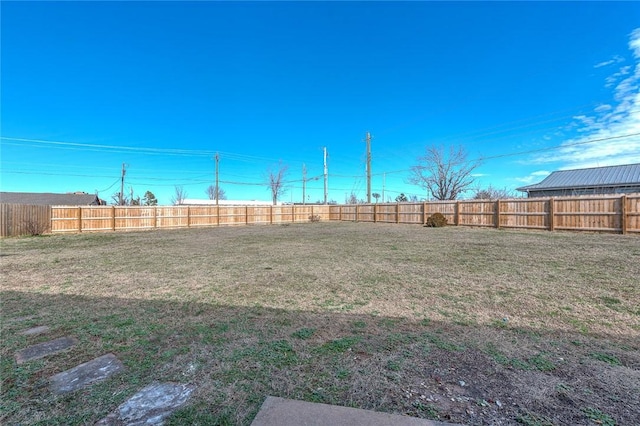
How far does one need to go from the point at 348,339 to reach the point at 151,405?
1498mm

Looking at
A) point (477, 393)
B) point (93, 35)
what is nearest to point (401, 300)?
point (477, 393)

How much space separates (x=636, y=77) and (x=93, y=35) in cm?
2219

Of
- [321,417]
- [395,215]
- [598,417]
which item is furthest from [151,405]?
[395,215]

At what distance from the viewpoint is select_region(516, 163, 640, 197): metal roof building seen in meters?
18.0

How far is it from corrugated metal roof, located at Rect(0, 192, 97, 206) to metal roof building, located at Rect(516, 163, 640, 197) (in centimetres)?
4019

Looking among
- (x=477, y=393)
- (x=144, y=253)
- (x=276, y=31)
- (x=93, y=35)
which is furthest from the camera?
(x=276, y=31)

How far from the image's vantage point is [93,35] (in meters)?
9.98

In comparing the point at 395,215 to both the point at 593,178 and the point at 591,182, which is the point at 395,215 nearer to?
the point at 591,182

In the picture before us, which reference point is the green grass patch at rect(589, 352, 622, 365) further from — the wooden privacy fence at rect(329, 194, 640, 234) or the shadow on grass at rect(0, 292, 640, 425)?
the wooden privacy fence at rect(329, 194, 640, 234)

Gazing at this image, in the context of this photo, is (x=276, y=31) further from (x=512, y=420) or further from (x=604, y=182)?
(x=604, y=182)

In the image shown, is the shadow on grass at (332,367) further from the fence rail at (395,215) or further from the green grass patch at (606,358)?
the fence rail at (395,215)

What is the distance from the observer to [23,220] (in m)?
12.1

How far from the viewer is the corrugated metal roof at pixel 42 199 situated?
24281 millimetres

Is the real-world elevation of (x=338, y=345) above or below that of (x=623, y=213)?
below
